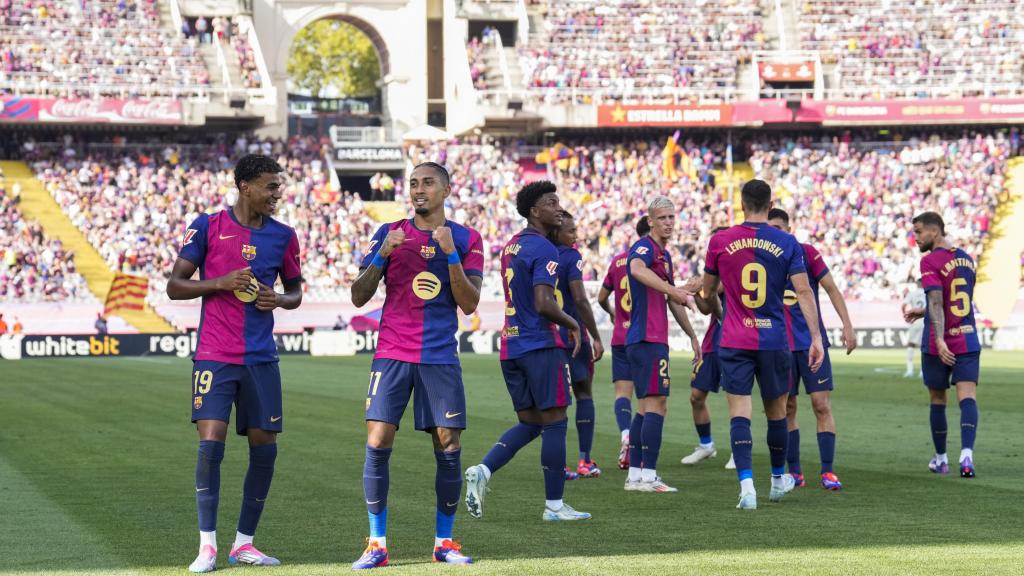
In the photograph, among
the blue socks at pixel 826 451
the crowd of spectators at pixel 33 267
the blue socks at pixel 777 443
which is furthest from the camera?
the crowd of spectators at pixel 33 267

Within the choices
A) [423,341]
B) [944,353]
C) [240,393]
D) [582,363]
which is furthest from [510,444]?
[944,353]

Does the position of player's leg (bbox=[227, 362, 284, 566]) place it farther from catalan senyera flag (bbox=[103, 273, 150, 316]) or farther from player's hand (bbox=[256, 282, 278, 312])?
catalan senyera flag (bbox=[103, 273, 150, 316])

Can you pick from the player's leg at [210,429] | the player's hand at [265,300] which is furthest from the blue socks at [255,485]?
the player's hand at [265,300]

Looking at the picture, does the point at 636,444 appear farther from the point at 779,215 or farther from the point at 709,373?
the point at 779,215

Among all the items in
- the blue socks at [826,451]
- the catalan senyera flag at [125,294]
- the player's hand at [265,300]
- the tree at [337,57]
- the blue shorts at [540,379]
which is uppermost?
the tree at [337,57]

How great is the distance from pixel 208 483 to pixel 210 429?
1.05 ft

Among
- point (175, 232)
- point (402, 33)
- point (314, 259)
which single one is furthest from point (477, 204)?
point (402, 33)

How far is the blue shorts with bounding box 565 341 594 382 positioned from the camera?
13.1m

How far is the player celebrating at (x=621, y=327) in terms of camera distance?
518 inches

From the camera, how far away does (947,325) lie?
13.2 meters

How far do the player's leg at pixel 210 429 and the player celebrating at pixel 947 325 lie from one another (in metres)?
7.23

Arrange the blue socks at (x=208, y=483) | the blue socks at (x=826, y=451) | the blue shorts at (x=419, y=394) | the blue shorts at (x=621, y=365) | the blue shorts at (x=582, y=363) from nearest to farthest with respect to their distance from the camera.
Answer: the blue socks at (x=208, y=483)
the blue shorts at (x=419, y=394)
the blue socks at (x=826, y=451)
the blue shorts at (x=582, y=363)
the blue shorts at (x=621, y=365)

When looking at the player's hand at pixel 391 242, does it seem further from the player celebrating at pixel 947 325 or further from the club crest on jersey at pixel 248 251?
the player celebrating at pixel 947 325

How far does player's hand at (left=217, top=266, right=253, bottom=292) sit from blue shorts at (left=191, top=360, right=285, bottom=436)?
1.50 feet
